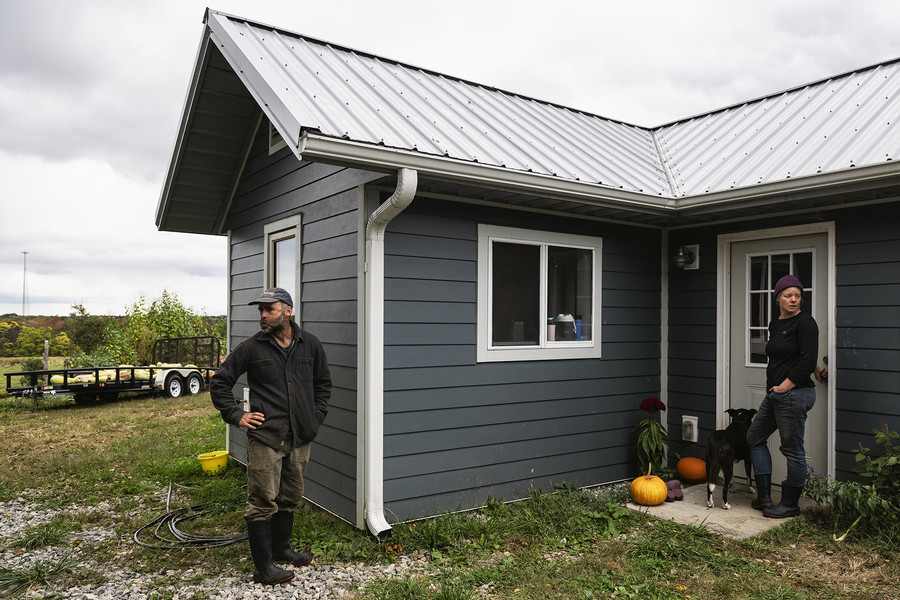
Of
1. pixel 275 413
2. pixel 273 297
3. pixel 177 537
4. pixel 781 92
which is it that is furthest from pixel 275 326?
pixel 781 92

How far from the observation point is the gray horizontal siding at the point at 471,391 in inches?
177

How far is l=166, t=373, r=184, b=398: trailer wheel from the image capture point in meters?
12.8

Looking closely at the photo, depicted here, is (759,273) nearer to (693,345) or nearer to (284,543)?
(693,345)

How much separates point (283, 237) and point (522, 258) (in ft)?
8.04

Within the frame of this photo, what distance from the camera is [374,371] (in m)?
4.32

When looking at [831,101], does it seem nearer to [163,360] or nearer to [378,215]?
[378,215]

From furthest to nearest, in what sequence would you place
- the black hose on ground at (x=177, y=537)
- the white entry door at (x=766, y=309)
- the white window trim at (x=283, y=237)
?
the white window trim at (x=283, y=237) → the white entry door at (x=766, y=309) → the black hose on ground at (x=177, y=537)

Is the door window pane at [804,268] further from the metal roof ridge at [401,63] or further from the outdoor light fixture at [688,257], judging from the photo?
the metal roof ridge at [401,63]

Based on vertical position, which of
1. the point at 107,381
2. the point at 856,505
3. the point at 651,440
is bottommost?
the point at 107,381

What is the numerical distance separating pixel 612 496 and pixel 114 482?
17.1 feet

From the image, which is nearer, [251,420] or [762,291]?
[251,420]

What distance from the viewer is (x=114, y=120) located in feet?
33.6

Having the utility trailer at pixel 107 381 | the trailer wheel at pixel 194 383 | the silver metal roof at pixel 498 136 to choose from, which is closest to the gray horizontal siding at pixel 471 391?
the silver metal roof at pixel 498 136

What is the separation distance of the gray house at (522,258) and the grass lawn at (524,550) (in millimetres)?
358
